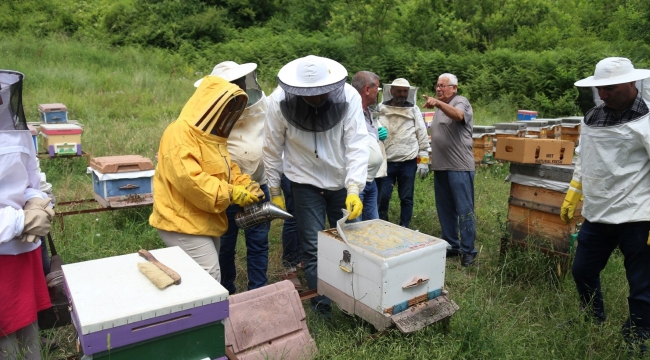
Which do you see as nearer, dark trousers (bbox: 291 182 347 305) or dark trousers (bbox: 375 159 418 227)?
dark trousers (bbox: 291 182 347 305)

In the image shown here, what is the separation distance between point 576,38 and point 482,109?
7656mm

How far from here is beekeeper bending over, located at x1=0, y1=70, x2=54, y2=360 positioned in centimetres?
219

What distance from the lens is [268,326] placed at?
8.54 ft

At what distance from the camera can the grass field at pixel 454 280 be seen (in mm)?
2852

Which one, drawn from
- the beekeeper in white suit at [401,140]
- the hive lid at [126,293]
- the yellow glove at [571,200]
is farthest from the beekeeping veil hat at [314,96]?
the beekeeper in white suit at [401,140]

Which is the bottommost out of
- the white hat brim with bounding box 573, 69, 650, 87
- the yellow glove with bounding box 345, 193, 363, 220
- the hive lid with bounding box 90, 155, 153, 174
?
the hive lid with bounding box 90, 155, 153, 174

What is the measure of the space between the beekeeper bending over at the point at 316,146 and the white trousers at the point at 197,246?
2.25 ft

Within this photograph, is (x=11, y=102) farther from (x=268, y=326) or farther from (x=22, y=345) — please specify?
(x=268, y=326)

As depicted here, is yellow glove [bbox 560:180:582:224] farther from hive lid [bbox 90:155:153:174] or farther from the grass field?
hive lid [bbox 90:155:153:174]

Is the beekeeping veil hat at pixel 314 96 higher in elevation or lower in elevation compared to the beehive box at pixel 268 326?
higher

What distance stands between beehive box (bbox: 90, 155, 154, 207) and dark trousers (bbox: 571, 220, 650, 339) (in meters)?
3.58

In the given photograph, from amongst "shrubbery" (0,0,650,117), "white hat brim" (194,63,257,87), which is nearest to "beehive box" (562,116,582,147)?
"white hat brim" (194,63,257,87)

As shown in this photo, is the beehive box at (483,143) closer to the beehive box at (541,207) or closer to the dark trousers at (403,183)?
the dark trousers at (403,183)

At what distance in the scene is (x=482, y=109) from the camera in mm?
14156
